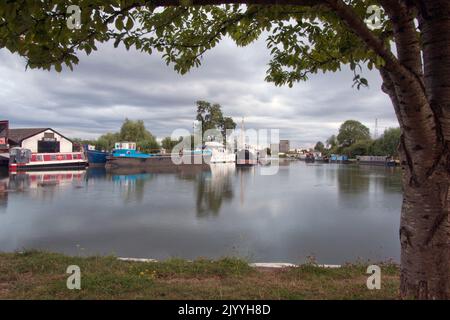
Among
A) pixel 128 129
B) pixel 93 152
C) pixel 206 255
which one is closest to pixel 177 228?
pixel 206 255

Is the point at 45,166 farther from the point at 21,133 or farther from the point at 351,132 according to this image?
the point at 351,132

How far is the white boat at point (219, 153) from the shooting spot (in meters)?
65.9

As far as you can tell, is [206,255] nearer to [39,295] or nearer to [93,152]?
[39,295]

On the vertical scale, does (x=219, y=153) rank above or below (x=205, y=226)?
above

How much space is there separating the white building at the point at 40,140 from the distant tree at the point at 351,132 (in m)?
80.4

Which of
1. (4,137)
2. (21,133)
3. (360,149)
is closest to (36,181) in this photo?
(4,137)

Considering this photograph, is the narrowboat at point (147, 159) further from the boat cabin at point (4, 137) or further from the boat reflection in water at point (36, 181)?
the boat reflection in water at point (36, 181)

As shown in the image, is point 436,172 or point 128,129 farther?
point 128,129

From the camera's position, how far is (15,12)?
2.76 metres

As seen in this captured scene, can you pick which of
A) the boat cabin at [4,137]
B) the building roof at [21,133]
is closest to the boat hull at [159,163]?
the building roof at [21,133]

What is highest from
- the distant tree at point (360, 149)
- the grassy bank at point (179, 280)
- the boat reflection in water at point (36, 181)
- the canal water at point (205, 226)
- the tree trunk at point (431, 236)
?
the distant tree at point (360, 149)

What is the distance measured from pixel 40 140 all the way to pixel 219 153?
3119cm

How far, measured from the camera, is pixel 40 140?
172 ft

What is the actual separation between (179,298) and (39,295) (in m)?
1.84
